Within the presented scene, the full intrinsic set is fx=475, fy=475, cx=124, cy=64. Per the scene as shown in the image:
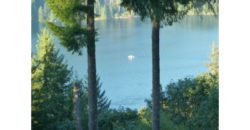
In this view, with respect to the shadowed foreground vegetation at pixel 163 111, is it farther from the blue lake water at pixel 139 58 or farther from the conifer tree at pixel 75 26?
the blue lake water at pixel 139 58

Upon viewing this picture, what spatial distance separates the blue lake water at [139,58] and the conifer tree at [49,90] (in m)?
0.92

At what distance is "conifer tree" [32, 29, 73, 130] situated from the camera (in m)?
9.55

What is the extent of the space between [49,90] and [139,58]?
32.7 ft

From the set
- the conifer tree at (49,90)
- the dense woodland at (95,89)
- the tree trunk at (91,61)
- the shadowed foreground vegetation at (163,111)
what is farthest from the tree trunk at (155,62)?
the conifer tree at (49,90)

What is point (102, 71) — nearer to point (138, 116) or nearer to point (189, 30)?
point (189, 30)

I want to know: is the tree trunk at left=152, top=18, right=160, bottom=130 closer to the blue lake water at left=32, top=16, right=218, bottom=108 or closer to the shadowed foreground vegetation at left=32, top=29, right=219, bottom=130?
the shadowed foreground vegetation at left=32, top=29, right=219, bottom=130

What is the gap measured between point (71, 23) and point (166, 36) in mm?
21185

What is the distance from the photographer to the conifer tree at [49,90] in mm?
9555

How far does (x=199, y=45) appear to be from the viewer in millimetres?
23312

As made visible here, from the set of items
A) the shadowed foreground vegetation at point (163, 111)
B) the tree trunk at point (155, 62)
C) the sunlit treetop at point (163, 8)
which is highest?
the sunlit treetop at point (163, 8)

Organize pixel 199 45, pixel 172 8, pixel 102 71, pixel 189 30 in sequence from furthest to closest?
pixel 189 30
pixel 199 45
pixel 102 71
pixel 172 8
